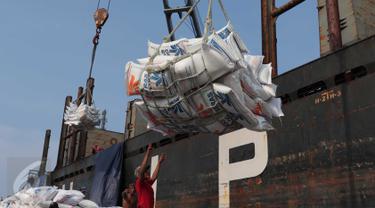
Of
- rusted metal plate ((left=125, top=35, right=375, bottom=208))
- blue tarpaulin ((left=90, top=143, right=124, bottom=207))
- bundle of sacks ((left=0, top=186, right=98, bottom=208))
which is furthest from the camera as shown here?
blue tarpaulin ((left=90, top=143, right=124, bottom=207))

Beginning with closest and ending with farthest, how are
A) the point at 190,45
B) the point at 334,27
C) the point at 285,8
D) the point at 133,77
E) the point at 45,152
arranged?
the point at 190,45 → the point at 133,77 → the point at 334,27 → the point at 285,8 → the point at 45,152

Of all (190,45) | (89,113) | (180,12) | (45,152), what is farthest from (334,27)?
(45,152)

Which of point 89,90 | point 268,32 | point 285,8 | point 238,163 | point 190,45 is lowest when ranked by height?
point 238,163

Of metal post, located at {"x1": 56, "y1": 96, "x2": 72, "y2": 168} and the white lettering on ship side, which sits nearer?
the white lettering on ship side

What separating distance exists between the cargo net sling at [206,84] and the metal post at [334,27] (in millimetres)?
3348

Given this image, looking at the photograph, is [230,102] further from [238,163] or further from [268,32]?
[268,32]

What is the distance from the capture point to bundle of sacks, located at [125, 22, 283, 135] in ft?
13.4

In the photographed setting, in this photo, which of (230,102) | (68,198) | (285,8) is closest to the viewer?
(230,102)

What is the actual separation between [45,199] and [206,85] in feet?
12.2

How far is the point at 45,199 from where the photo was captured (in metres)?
6.37

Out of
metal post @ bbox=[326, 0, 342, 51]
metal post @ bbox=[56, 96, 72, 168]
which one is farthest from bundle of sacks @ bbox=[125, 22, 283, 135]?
metal post @ bbox=[56, 96, 72, 168]

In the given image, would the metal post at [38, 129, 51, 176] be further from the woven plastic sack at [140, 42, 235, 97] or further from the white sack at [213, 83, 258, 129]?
the white sack at [213, 83, 258, 129]

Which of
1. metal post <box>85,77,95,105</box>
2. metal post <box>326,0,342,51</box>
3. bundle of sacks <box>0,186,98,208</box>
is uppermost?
metal post <box>85,77,95,105</box>

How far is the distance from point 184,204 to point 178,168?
969mm
